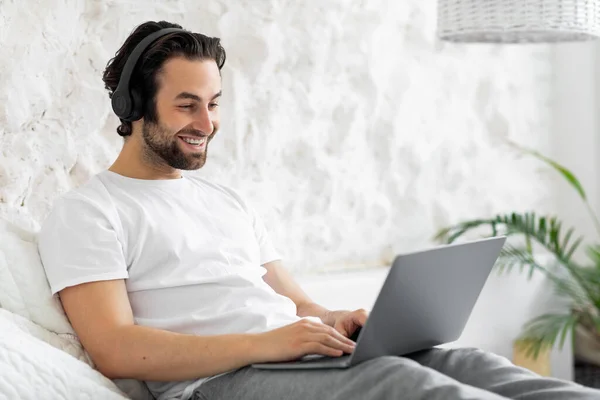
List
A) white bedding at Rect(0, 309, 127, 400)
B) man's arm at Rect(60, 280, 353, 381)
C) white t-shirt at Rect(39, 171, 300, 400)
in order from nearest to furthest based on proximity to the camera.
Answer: white bedding at Rect(0, 309, 127, 400)
man's arm at Rect(60, 280, 353, 381)
white t-shirt at Rect(39, 171, 300, 400)

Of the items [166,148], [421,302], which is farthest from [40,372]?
[421,302]

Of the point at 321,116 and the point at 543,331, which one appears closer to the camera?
the point at 321,116

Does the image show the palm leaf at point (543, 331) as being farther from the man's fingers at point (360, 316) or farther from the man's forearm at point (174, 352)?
the man's forearm at point (174, 352)

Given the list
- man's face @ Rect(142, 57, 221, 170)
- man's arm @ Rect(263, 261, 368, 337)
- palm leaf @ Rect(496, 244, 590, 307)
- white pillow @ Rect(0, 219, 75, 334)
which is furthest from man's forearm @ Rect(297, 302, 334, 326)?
palm leaf @ Rect(496, 244, 590, 307)

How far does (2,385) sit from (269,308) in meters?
0.57

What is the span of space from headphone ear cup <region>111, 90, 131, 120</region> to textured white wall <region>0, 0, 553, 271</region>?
32 centimetres

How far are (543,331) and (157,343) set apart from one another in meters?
1.85

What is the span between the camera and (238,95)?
2.51 meters

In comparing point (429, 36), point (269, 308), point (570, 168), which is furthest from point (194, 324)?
point (570, 168)

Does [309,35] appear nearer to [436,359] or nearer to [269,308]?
[269,308]

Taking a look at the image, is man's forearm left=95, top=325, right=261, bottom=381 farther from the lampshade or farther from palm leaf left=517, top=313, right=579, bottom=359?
palm leaf left=517, top=313, right=579, bottom=359

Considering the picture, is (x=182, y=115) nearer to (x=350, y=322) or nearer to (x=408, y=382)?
(x=350, y=322)

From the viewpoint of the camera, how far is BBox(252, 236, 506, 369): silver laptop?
145 cm

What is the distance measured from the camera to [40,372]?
151cm
